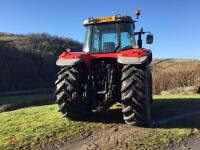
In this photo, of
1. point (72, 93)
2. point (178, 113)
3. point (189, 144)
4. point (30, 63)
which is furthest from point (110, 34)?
point (30, 63)

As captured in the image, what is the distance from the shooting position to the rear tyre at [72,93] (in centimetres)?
985

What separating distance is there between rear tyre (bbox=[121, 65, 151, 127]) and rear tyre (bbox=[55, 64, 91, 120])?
1143 millimetres

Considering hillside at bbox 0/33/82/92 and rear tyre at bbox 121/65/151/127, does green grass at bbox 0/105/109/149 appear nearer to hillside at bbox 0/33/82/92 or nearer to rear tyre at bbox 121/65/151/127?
rear tyre at bbox 121/65/151/127

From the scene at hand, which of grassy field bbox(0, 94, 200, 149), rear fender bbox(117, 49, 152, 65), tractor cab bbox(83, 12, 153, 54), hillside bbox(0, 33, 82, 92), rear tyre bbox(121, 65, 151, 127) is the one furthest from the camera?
hillside bbox(0, 33, 82, 92)

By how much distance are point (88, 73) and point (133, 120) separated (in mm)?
1764

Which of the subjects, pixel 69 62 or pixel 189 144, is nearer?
pixel 189 144

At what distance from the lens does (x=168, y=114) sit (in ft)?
36.5

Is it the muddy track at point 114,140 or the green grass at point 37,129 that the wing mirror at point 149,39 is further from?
the green grass at point 37,129

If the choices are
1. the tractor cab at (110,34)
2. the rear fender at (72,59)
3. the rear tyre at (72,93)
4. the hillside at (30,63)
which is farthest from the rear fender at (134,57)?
the hillside at (30,63)

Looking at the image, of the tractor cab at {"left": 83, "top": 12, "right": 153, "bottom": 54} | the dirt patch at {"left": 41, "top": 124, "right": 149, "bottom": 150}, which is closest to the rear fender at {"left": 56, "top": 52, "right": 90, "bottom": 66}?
the tractor cab at {"left": 83, "top": 12, "right": 153, "bottom": 54}

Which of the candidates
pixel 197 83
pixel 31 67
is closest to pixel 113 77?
pixel 197 83

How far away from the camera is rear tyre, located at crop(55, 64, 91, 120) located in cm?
985

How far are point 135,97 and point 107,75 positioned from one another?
45.9 inches

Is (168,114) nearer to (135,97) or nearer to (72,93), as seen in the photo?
(135,97)
